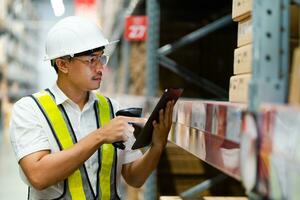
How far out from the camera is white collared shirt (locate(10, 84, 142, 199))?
240cm

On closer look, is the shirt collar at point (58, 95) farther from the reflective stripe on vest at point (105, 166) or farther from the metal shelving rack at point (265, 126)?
the metal shelving rack at point (265, 126)

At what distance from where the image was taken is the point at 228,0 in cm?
473

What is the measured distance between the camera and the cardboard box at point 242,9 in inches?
75.2

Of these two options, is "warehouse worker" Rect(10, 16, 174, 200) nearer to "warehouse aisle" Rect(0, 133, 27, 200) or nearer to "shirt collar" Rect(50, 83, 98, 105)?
"shirt collar" Rect(50, 83, 98, 105)

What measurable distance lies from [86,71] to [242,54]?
0.88 m

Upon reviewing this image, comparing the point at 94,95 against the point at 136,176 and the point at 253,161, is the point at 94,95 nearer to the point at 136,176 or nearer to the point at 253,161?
the point at 136,176

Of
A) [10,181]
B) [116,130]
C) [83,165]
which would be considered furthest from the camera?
[10,181]

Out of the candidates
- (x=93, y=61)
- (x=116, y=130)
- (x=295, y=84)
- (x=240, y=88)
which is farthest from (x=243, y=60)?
(x=93, y=61)

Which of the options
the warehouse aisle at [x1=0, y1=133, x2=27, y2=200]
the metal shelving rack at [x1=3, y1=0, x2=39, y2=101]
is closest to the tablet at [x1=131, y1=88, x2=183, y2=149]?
the warehouse aisle at [x1=0, y1=133, x2=27, y2=200]

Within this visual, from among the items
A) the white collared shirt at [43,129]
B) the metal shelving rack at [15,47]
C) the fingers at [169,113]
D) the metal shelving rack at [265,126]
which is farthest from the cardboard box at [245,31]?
the metal shelving rack at [15,47]

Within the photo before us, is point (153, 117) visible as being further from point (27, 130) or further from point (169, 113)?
point (27, 130)

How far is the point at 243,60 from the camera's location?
1.95 m

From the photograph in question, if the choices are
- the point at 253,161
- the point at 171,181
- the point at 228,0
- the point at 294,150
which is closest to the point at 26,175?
the point at 253,161

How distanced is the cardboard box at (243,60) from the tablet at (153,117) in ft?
1.15
